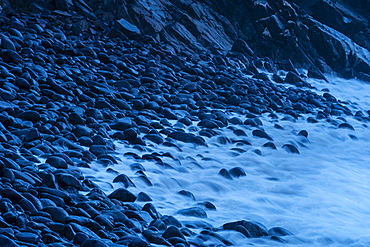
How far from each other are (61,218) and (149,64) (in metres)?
6.45

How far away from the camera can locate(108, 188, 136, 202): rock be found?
12.6ft

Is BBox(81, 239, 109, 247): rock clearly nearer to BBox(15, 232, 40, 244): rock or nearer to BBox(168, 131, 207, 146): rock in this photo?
BBox(15, 232, 40, 244): rock

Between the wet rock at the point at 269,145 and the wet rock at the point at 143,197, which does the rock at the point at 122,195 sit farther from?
the wet rock at the point at 269,145

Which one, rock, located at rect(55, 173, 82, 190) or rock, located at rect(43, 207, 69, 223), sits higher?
rock, located at rect(55, 173, 82, 190)

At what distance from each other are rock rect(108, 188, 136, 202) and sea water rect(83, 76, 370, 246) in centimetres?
19

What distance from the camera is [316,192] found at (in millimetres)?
5098

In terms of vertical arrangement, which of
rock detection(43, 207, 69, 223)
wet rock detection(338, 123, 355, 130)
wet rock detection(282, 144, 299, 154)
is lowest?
rock detection(43, 207, 69, 223)

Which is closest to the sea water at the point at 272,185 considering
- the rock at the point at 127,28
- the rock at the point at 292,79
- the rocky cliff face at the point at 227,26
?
the rock at the point at 292,79

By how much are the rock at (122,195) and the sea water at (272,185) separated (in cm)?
19

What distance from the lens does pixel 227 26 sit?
46.3 feet

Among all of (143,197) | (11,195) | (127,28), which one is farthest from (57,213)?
(127,28)

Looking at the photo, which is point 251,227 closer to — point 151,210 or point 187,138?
point 151,210

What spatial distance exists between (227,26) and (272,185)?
9752 millimetres

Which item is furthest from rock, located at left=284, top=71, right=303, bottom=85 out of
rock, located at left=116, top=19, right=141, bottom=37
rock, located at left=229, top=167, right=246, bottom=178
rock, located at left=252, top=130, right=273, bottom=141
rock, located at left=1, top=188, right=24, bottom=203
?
rock, located at left=1, top=188, right=24, bottom=203
